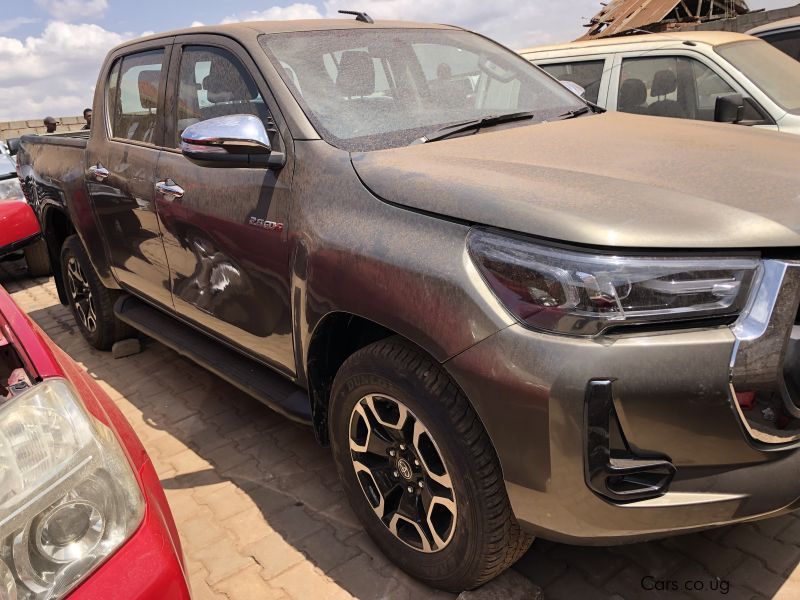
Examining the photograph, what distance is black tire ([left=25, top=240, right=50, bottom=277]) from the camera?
23.8 ft

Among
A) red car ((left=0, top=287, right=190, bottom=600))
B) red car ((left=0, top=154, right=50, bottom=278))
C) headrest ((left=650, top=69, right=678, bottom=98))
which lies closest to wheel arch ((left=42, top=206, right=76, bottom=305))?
red car ((left=0, top=154, right=50, bottom=278))

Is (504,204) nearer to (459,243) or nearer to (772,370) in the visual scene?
(459,243)

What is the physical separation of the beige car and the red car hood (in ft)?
16.9

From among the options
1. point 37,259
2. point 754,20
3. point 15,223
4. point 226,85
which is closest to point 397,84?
point 226,85

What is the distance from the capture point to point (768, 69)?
5.11 metres

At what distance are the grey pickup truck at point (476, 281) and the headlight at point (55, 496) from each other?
2.85ft

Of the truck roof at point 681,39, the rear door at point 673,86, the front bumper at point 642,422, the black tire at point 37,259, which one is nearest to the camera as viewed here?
the front bumper at point 642,422

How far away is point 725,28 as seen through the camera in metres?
11.2

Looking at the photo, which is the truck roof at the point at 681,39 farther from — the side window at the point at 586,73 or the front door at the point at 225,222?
the front door at the point at 225,222

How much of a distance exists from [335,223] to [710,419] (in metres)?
1.26

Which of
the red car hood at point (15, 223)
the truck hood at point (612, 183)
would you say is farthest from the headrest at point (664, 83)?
the red car hood at point (15, 223)

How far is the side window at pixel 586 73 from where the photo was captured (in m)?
5.64

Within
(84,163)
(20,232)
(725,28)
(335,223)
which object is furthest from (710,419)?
(725,28)

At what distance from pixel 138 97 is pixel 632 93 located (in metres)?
3.76
